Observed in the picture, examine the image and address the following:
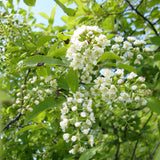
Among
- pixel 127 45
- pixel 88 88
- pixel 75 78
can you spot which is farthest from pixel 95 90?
pixel 127 45

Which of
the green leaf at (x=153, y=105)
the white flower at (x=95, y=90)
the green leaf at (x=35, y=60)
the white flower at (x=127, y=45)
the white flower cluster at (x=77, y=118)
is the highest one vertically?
the white flower at (x=127, y=45)

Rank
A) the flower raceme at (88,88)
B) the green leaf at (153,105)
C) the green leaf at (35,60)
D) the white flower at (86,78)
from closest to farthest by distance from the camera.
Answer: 1. the green leaf at (35,60)
2. the flower raceme at (88,88)
3. the green leaf at (153,105)
4. the white flower at (86,78)

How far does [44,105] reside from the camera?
4.65 ft

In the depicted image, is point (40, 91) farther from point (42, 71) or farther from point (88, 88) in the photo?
point (88, 88)

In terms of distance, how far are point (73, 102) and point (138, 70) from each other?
1.18 m

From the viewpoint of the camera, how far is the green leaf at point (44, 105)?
1397 mm

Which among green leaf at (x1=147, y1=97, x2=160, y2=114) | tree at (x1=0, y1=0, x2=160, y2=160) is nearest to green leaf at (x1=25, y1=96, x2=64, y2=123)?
tree at (x1=0, y1=0, x2=160, y2=160)

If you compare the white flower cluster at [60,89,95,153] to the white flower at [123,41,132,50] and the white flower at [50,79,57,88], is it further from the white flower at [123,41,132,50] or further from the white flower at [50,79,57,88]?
the white flower at [123,41,132,50]

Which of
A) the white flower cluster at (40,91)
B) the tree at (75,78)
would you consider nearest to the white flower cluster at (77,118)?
the tree at (75,78)

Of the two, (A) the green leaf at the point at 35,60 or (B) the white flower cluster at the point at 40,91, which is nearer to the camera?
(A) the green leaf at the point at 35,60

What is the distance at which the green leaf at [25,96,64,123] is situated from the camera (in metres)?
1.40

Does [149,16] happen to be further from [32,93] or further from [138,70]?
[32,93]

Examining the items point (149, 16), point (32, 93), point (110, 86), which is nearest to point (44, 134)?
point (32, 93)

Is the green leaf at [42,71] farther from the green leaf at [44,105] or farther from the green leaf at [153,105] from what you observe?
the green leaf at [153,105]
